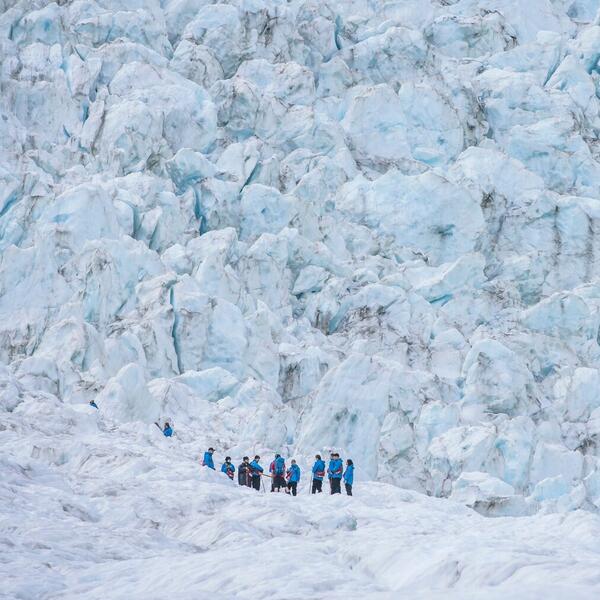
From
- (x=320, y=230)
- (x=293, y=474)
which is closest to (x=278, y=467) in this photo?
(x=293, y=474)

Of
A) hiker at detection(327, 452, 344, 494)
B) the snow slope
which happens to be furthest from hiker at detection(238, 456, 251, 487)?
hiker at detection(327, 452, 344, 494)

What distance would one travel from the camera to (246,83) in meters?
54.4

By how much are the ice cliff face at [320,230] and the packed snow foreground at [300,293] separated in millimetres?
129

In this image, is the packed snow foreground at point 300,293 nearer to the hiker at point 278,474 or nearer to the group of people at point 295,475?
the group of people at point 295,475

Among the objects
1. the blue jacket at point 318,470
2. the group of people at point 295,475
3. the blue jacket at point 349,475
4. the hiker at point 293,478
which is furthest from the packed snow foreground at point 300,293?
the hiker at point 293,478

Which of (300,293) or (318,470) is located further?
(300,293)

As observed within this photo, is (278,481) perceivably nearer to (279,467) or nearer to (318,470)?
(279,467)

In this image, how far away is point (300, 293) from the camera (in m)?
45.2

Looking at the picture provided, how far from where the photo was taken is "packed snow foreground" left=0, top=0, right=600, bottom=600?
47.8ft

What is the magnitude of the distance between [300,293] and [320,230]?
13.5ft

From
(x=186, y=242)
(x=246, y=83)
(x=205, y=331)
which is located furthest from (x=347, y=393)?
(x=246, y=83)

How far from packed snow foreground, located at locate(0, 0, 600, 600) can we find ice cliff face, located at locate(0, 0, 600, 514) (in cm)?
13

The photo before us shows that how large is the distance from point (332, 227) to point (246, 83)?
36.6 ft

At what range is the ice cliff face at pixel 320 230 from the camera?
33.5 meters
